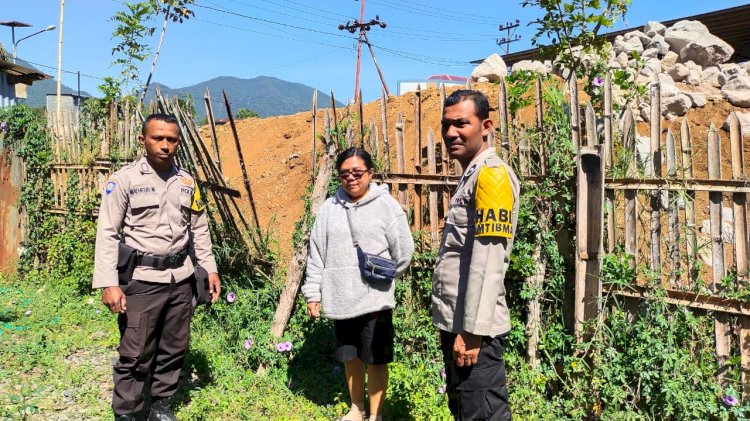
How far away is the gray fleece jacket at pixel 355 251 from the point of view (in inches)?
128

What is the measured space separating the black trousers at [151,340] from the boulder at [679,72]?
8.69 metres

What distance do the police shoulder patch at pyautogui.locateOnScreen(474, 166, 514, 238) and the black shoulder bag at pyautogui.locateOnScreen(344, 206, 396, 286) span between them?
1071mm

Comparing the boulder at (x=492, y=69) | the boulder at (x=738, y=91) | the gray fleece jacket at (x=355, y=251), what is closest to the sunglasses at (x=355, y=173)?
the gray fleece jacket at (x=355, y=251)

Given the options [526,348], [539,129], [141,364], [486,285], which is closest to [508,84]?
[539,129]

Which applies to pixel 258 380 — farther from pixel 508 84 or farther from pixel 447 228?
pixel 508 84

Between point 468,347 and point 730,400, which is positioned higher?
point 468,347

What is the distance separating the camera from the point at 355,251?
3299 mm

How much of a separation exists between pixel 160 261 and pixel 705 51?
9813mm

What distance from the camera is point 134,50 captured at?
8.04 metres

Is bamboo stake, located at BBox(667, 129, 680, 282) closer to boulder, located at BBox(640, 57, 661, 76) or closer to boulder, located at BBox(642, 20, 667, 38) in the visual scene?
boulder, located at BBox(640, 57, 661, 76)

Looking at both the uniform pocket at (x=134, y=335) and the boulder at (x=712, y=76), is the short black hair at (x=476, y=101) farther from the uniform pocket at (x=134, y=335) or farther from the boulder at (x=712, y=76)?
the boulder at (x=712, y=76)

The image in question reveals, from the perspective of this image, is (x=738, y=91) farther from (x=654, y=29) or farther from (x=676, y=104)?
(x=654, y=29)

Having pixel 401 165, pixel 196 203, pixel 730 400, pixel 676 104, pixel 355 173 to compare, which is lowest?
pixel 730 400

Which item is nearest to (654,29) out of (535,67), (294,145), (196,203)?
(535,67)
